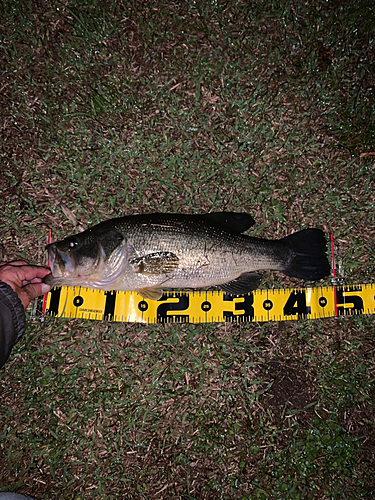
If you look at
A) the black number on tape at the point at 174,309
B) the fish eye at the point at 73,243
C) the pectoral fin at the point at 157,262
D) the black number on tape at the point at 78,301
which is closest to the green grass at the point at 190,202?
the black number on tape at the point at 174,309

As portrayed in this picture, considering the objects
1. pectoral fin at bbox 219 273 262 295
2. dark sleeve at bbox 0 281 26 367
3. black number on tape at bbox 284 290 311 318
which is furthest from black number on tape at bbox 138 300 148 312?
black number on tape at bbox 284 290 311 318

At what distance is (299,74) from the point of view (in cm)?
331

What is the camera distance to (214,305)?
9.93 ft

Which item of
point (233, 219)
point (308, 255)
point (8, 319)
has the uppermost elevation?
point (233, 219)

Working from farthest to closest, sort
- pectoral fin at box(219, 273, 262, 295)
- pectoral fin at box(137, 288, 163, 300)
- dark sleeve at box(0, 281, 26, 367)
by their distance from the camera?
pectoral fin at box(219, 273, 262, 295) → pectoral fin at box(137, 288, 163, 300) → dark sleeve at box(0, 281, 26, 367)

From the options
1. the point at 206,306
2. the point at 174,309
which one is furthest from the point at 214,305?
the point at 174,309

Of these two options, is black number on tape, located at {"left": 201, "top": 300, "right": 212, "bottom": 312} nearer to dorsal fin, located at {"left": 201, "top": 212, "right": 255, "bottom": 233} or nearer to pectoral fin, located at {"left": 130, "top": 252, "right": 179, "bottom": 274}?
pectoral fin, located at {"left": 130, "top": 252, "right": 179, "bottom": 274}

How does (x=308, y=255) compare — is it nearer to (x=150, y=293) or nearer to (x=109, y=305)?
(x=150, y=293)

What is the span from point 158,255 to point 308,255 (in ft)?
4.56

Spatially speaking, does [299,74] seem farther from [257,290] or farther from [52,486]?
[52,486]

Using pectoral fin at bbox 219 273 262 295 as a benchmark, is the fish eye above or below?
above

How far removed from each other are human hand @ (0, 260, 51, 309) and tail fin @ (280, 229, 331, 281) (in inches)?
89.0

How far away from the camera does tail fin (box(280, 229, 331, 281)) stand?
289 centimetres

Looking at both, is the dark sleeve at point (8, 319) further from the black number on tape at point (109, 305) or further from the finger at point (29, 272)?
the black number on tape at point (109, 305)
